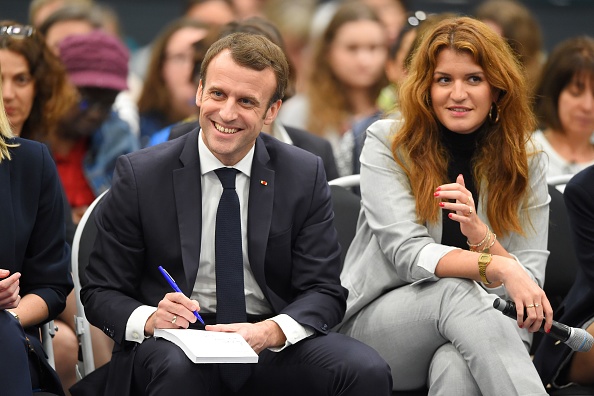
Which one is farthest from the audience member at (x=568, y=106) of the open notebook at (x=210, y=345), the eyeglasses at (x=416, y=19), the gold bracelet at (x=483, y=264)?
the open notebook at (x=210, y=345)

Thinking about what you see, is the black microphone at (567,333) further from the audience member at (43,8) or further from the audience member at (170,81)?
the audience member at (43,8)

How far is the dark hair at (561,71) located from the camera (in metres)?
5.06

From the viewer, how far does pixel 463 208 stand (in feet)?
11.3

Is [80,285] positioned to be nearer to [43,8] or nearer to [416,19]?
[416,19]

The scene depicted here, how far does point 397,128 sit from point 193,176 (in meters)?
0.86

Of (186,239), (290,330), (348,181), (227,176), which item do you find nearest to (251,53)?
(227,176)

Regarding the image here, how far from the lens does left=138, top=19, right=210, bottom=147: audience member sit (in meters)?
6.12

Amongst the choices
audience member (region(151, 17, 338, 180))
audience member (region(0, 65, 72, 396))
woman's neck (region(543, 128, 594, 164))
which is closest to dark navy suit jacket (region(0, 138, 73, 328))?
audience member (region(0, 65, 72, 396))

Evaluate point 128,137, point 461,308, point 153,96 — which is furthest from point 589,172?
point 153,96

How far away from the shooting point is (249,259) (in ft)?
11.3

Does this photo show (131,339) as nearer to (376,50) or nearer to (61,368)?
(61,368)

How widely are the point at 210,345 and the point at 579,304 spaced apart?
1.49 m

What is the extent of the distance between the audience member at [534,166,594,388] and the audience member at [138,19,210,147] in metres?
2.78

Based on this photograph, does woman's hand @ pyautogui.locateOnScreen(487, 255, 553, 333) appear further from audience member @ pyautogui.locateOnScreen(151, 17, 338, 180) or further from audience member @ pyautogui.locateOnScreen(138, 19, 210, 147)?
audience member @ pyautogui.locateOnScreen(138, 19, 210, 147)
